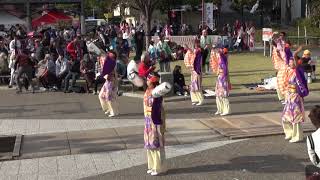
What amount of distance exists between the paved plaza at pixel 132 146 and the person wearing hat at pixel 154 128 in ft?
0.71

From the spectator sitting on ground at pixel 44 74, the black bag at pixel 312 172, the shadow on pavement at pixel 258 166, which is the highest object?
the spectator sitting on ground at pixel 44 74

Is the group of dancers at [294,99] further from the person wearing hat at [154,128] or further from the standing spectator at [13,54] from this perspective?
the standing spectator at [13,54]

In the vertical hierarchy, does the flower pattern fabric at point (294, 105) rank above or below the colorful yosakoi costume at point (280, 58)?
below

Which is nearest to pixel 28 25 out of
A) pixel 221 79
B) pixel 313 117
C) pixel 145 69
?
pixel 221 79

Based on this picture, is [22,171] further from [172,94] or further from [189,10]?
[189,10]

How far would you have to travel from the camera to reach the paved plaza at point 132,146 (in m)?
9.45

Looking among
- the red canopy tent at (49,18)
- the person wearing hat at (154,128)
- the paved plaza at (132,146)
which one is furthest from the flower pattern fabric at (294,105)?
the red canopy tent at (49,18)

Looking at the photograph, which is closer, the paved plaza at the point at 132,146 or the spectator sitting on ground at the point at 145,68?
the paved plaza at the point at 132,146

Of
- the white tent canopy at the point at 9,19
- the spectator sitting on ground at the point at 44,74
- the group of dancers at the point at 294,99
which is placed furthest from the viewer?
the white tent canopy at the point at 9,19

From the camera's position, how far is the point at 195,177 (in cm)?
905

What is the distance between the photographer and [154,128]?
9242 mm

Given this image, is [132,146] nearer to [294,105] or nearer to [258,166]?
[258,166]

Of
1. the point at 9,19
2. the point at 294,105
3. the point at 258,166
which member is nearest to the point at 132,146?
the point at 258,166

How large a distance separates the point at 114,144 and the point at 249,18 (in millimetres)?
46844
